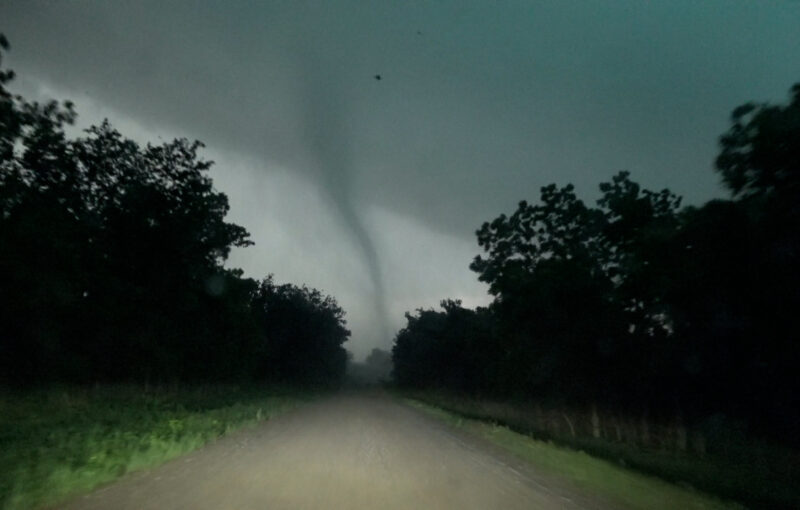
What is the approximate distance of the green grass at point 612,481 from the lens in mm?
8828

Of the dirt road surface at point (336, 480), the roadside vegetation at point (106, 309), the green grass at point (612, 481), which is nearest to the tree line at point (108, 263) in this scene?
the roadside vegetation at point (106, 309)

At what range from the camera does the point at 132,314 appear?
107ft

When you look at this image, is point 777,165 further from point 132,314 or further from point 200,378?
point 200,378

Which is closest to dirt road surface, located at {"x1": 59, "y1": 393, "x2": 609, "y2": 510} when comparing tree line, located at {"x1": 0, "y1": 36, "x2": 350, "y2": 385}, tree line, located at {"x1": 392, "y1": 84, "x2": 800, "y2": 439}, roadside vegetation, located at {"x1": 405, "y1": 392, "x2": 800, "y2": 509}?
roadside vegetation, located at {"x1": 405, "y1": 392, "x2": 800, "y2": 509}

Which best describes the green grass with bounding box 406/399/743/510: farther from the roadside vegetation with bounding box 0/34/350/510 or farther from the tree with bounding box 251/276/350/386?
Answer: the tree with bounding box 251/276/350/386

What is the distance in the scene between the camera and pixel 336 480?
939cm

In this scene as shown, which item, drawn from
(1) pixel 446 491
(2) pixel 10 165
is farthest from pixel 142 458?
(2) pixel 10 165

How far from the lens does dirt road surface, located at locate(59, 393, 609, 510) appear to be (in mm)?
7613

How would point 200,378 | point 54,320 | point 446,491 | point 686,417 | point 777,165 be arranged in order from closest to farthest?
point 446,491 < point 777,165 < point 686,417 < point 54,320 < point 200,378

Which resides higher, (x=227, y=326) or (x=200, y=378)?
(x=227, y=326)

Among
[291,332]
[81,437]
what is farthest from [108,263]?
[291,332]

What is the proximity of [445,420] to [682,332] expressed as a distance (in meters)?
10.7

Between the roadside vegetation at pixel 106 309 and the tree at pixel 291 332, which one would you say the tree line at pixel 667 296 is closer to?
the roadside vegetation at pixel 106 309

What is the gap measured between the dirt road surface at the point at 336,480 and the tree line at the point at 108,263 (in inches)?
562
